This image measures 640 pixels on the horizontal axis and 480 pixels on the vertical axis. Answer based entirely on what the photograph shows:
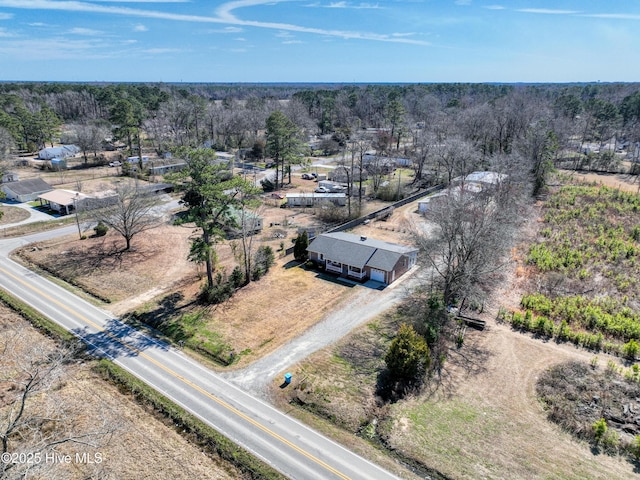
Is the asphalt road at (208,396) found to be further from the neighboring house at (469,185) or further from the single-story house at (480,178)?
the single-story house at (480,178)

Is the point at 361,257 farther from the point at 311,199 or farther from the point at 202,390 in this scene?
the point at 311,199

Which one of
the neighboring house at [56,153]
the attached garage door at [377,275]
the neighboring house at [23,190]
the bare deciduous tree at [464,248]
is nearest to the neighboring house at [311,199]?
the attached garage door at [377,275]

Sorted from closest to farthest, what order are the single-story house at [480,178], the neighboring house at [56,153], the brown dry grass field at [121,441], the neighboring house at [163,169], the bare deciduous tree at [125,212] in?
→ the brown dry grass field at [121,441] → the bare deciduous tree at [125,212] → the single-story house at [480,178] → the neighboring house at [163,169] → the neighboring house at [56,153]

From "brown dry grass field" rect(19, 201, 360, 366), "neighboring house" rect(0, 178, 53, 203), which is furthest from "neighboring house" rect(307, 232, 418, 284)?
"neighboring house" rect(0, 178, 53, 203)

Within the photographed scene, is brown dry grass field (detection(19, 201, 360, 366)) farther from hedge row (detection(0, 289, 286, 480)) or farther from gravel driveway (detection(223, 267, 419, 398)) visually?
hedge row (detection(0, 289, 286, 480))

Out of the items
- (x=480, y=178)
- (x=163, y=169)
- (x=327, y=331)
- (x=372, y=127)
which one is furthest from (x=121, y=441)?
(x=372, y=127)
